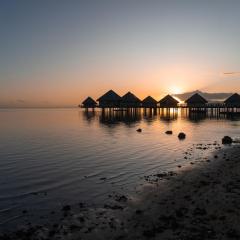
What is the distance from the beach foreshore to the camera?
8398 mm

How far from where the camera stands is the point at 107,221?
31.3 ft

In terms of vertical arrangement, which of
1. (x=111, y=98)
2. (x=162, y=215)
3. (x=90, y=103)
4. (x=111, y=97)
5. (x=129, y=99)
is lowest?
(x=162, y=215)

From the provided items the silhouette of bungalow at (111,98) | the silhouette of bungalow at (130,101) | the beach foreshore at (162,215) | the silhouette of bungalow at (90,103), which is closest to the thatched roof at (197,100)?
the silhouette of bungalow at (130,101)

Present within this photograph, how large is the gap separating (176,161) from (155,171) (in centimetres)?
322

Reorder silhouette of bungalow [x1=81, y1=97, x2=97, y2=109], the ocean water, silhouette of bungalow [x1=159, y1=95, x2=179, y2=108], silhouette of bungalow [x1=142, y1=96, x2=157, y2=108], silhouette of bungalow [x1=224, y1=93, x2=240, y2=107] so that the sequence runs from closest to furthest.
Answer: the ocean water < silhouette of bungalow [x1=224, y1=93, x2=240, y2=107] < silhouette of bungalow [x1=159, y1=95, x2=179, y2=108] < silhouette of bungalow [x1=142, y1=96, x2=157, y2=108] < silhouette of bungalow [x1=81, y1=97, x2=97, y2=109]

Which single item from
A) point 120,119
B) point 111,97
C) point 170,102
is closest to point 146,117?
point 120,119

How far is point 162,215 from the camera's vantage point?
9.73 m

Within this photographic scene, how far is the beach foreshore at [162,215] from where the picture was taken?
840cm

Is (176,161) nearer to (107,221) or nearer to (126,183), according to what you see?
(126,183)

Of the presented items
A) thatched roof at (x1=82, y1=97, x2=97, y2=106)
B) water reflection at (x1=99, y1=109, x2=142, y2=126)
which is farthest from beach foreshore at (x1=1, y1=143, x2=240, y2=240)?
thatched roof at (x1=82, y1=97, x2=97, y2=106)

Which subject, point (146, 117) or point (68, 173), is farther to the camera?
point (146, 117)

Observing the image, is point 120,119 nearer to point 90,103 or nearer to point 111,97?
point 111,97

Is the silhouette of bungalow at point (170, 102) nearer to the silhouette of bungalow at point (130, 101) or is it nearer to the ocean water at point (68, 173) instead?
the silhouette of bungalow at point (130, 101)

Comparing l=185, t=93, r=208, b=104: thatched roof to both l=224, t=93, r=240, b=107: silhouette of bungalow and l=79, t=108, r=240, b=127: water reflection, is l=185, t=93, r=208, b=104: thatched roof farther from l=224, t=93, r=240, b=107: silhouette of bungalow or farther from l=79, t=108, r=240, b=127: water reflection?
l=224, t=93, r=240, b=107: silhouette of bungalow
